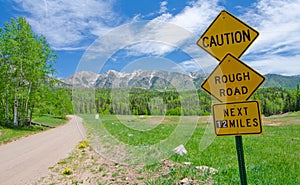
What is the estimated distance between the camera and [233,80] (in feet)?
13.5

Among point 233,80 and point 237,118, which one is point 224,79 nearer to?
point 233,80

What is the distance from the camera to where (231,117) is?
4.05 m

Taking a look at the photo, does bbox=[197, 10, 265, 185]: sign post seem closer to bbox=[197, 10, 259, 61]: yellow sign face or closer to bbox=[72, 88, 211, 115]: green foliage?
bbox=[197, 10, 259, 61]: yellow sign face

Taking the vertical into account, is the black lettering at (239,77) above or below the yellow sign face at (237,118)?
above

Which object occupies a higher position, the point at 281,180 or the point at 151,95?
the point at 151,95

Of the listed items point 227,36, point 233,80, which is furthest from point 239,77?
point 227,36

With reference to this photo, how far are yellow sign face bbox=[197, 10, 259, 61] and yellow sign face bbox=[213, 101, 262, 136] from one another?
0.87 metres

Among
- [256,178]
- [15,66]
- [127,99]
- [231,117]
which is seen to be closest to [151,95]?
[127,99]

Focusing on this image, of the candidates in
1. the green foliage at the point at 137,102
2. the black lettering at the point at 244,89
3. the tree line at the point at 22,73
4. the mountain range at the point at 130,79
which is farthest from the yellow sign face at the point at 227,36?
the tree line at the point at 22,73

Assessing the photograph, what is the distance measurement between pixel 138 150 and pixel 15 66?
2252 centimetres

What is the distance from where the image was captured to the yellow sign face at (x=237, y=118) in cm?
391

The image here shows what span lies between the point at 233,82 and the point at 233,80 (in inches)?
1.3

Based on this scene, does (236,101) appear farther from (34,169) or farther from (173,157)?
(34,169)

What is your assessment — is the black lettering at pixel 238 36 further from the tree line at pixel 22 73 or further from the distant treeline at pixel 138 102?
the tree line at pixel 22 73
